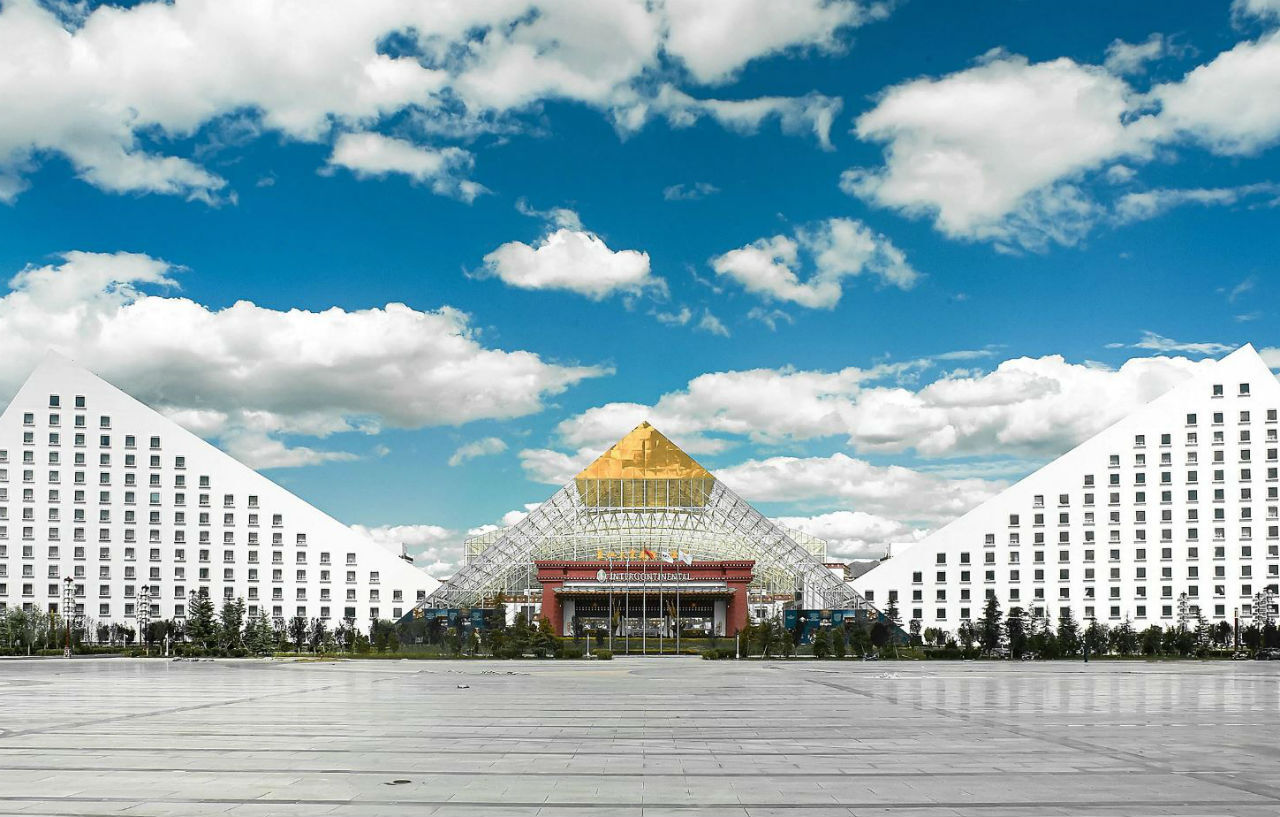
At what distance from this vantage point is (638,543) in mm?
120938

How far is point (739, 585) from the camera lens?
118 meters

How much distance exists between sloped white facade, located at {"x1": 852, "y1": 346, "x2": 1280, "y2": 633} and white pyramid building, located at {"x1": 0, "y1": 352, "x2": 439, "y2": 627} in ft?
198

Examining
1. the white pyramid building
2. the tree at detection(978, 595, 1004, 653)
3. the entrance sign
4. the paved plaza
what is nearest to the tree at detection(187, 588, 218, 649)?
the white pyramid building

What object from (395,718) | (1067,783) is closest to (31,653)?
(395,718)

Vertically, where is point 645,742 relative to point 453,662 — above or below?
above

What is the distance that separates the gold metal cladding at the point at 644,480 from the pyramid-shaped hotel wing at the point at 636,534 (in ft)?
0.35

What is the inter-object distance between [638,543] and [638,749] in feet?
309

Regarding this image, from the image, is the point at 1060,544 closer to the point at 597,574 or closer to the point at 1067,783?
the point at 597,574

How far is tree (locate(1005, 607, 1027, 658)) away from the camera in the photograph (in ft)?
306

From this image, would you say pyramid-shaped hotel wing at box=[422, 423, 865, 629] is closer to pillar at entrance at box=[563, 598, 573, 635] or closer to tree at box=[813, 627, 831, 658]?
pillar at entrance at box=[563, 598, 573, 635]

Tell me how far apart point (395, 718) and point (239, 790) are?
47.3ft

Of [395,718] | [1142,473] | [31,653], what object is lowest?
[31,653]

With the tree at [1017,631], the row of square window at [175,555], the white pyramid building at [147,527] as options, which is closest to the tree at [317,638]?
the white pyramid building at [147,527]

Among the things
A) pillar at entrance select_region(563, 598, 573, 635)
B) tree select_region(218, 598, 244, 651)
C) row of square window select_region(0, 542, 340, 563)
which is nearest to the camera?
tree select_region(218, 598, 244, 651)
